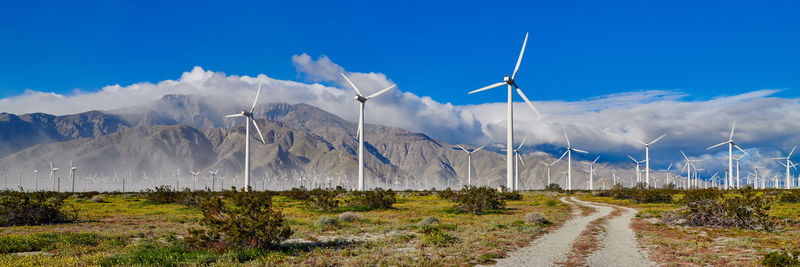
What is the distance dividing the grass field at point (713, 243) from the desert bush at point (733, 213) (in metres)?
1.19

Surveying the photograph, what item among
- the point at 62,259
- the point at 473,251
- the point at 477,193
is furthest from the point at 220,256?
the point at 477,193

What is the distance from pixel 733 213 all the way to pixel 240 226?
31783 mm

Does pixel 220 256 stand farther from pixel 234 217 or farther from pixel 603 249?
pixel 603 249

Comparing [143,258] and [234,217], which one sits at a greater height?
[234,217]

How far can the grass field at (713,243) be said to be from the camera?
20141mm

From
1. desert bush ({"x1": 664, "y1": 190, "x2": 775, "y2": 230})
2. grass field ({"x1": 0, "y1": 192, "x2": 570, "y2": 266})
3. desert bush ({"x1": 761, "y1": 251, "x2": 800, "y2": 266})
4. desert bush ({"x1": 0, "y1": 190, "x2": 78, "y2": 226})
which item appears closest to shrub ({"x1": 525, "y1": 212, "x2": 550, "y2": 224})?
grass field ({"x1": 0, "y1": 192, "x2": 570, "y2": 266})

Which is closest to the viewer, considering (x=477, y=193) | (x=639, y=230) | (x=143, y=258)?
(x=143, y=258)

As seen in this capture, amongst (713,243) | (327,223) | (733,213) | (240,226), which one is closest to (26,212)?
(327,223)

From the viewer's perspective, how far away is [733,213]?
32375 millimetres

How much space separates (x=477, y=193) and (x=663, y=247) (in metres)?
26.7

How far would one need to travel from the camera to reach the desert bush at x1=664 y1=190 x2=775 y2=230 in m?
31.5

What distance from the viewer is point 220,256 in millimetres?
19203

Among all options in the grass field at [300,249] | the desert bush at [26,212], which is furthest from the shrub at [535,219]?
the desert bush at [26,212]

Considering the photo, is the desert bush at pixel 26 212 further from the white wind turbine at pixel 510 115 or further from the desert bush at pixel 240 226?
the white wind turbine at pixel 510 115
